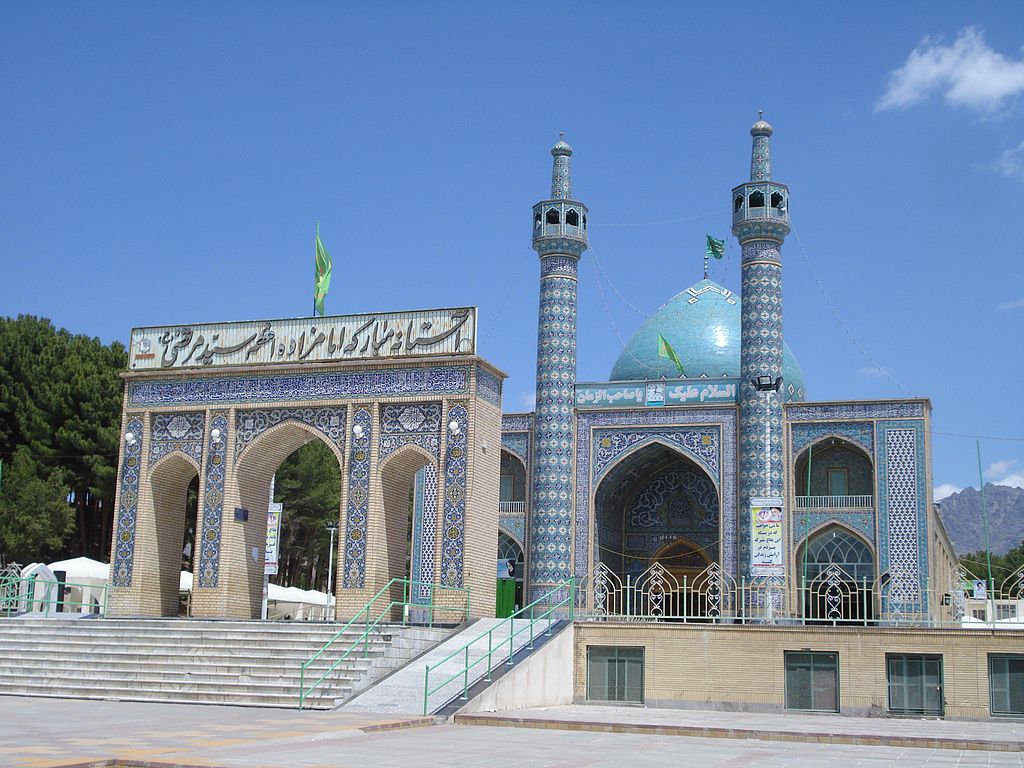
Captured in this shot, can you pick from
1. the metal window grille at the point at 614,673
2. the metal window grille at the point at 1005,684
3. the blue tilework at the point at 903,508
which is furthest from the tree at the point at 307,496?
the metal window grille at the point at 1005,684

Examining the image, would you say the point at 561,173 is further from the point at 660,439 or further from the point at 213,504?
the point at 213,504

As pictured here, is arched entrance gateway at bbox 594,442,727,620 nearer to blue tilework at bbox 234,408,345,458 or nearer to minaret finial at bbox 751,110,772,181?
minaret finial at bbox 751,110,772,181

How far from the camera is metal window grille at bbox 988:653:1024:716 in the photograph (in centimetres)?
1491

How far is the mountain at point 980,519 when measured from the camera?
147 meters

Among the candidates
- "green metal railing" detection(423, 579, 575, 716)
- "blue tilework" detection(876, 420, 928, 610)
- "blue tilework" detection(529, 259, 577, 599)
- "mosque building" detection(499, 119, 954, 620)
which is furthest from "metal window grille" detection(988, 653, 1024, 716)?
"blue tilework" detection(529, 259, 577, 599)

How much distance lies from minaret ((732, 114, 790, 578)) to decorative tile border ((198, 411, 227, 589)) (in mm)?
11583

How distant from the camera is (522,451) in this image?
93.3ft

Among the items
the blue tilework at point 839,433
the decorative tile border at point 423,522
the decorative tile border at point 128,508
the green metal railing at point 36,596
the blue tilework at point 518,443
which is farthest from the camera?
the blue tilework at point 518,443

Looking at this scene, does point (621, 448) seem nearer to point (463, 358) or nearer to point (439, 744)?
point (463, 358)

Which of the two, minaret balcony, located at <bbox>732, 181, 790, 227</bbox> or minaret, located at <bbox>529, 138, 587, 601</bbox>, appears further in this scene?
minaret, located at <bbox>529, 138, 587, 601</bbox>

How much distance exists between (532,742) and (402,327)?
8.99 metres

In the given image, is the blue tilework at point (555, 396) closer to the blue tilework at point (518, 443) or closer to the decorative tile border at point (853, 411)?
the blue tilework at point (518, 443)

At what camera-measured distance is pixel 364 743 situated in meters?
9.52

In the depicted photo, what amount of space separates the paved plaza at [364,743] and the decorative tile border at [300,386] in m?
5.79
